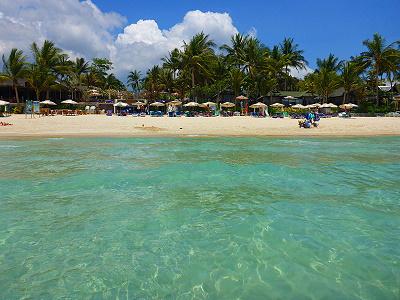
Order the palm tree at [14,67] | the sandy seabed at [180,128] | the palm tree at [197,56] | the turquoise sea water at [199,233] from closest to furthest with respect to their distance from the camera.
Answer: the turquoise sea water at [199,233] < the sandy seabed at [180,128] < the palm tree at [14,67] < the palm tree at [197,56]

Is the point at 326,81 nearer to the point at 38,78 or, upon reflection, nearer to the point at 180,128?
the point at 180,128

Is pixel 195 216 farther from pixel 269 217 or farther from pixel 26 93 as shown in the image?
pixel 26 93

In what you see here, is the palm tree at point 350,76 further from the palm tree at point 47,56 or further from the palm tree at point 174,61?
the palm tree at point 47,56

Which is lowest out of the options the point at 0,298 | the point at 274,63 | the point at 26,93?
the point at 0,298

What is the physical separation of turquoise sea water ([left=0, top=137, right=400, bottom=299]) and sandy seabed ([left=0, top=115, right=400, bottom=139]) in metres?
14.1

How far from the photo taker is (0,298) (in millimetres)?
3770

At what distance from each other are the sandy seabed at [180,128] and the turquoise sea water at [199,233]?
1409cm

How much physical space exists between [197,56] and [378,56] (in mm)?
21464

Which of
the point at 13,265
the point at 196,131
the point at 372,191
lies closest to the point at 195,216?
the point at 13,265

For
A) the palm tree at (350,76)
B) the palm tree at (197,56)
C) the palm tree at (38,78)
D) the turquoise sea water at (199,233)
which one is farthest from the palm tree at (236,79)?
the turquoise sea water at (199,233)

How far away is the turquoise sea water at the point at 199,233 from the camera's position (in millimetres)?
4129

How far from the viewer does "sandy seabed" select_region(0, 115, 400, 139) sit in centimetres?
2517

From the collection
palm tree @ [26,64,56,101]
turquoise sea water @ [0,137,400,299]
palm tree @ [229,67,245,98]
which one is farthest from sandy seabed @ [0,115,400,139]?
palm tree @ [229,67,245,98]

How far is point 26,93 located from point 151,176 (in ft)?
131
